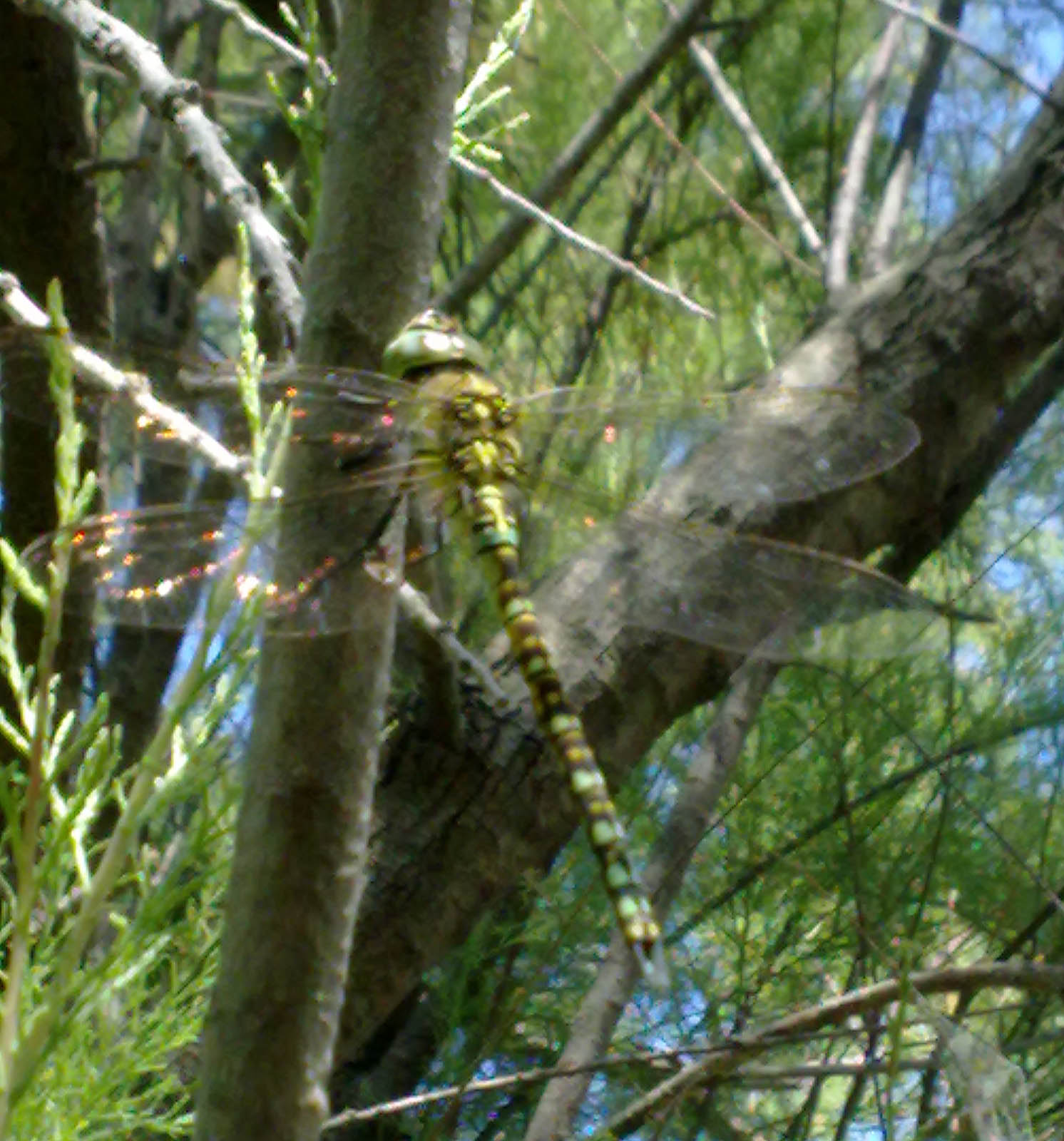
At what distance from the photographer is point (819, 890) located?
58.1 inches

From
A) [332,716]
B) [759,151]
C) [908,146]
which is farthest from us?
[908,146]

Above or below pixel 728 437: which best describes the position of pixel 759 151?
above

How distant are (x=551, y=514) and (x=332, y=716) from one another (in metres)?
0.55

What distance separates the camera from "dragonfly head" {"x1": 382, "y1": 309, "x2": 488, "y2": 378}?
2.60ft

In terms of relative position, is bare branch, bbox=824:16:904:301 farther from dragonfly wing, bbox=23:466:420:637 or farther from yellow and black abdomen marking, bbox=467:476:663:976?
dragonfly wing, bbox=23:466:420:637

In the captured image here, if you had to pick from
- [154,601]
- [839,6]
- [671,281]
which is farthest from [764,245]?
[154,601]

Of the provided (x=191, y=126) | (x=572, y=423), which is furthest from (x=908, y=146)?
(x=191, y=126)

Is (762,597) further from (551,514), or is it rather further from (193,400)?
(193,400)

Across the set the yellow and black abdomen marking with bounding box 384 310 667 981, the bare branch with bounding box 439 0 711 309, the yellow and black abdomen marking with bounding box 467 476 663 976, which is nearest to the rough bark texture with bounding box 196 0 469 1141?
the yellow and black abdomen marking with bounding box 384 310 667 981

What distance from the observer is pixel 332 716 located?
67 centimetres

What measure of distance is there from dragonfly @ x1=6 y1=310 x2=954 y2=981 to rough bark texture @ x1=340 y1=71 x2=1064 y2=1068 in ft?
0.23

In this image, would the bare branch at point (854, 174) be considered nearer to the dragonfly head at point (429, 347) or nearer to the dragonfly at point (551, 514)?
the dragonfly at point (551, 514)

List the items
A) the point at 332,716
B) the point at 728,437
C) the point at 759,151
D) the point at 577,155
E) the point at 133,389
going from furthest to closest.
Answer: the point at 759,151 → the point at 577,155 → the point at 728,437 → the point at 133,389 → the point at 332,716

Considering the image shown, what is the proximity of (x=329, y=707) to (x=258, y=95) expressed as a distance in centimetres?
220
